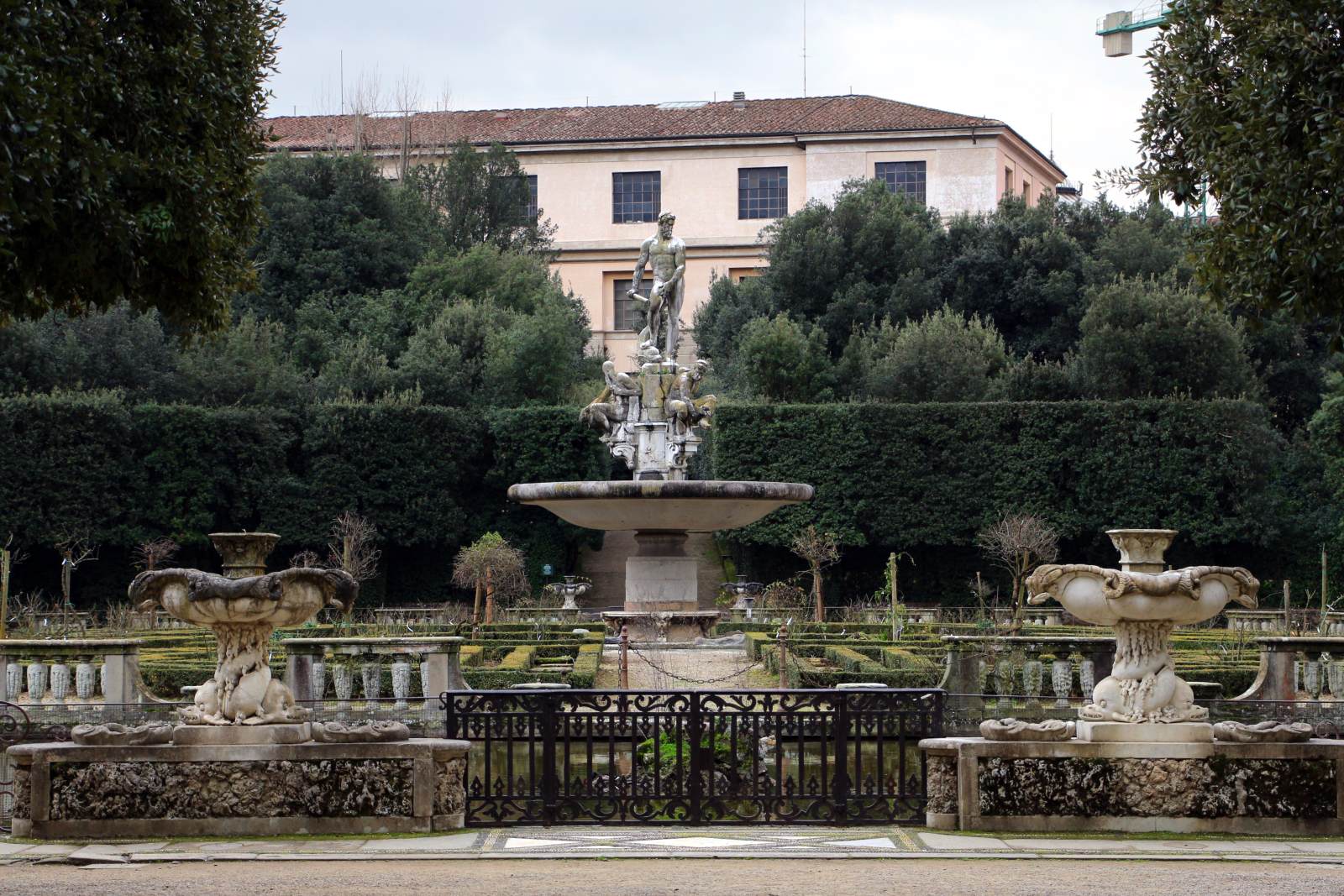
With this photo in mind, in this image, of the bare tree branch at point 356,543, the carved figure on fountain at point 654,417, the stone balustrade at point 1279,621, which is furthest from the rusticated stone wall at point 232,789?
the bare tree branch at point 356,543

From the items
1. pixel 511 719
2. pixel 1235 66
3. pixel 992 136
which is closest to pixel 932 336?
pixel 992 136

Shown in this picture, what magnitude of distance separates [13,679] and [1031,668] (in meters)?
9.08

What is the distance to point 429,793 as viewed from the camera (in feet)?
30.9

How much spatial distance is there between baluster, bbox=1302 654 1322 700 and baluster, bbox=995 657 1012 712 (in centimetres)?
258

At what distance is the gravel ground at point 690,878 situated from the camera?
745cm

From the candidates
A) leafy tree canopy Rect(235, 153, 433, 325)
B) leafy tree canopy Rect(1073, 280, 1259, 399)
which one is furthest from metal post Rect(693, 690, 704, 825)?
leafy tree canopy Rect(235, 153, 433, 325)

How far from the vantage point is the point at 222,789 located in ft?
30.4

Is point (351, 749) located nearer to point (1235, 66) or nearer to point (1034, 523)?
point (1235, 66)

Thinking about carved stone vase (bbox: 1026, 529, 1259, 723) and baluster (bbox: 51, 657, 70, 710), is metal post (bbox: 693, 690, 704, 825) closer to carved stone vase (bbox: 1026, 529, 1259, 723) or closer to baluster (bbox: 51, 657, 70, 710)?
carved stone vase (bbox: 1026, 529, 1259, 723)

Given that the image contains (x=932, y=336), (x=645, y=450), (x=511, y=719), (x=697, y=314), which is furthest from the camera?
(x=697, y=314)

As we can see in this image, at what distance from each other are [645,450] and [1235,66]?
12.9m

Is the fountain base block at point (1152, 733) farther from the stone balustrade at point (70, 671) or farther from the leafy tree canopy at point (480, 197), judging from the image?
the leafy tree canopy at point (480, 197)

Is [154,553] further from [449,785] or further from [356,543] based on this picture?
[449,785]

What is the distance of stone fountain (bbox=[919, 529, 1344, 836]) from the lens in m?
9.38
